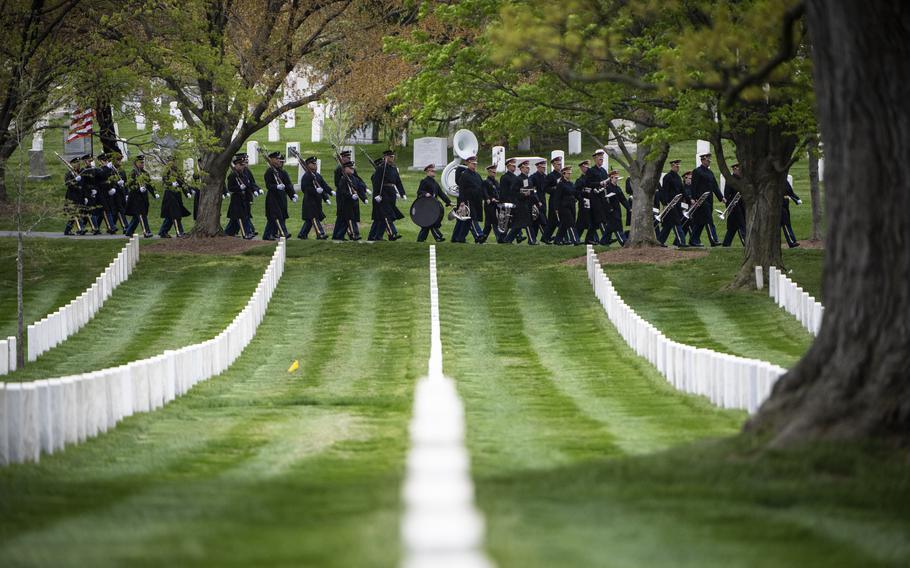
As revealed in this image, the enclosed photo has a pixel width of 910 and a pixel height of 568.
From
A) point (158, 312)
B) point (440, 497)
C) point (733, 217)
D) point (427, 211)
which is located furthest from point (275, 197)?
point (440, 497)

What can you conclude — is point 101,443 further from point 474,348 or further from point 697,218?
point 697,218

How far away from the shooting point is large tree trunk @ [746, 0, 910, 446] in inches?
368

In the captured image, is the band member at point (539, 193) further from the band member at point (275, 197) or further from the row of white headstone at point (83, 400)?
the row of white headstone at point (83, 400)

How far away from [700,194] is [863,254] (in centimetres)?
2675

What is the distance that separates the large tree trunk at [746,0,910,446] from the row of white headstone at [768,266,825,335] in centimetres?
1182

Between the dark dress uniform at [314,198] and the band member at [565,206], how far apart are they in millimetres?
5569

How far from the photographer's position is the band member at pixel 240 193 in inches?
1426

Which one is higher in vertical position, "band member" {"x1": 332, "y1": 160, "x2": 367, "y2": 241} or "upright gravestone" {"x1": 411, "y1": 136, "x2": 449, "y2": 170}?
"upright gravestone" {"x1": 411, "y1": 136, "x2": 449, "y2": 170}

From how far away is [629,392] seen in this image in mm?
16922

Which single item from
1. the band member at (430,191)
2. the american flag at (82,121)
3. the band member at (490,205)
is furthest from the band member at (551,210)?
the american flag at (82,121)

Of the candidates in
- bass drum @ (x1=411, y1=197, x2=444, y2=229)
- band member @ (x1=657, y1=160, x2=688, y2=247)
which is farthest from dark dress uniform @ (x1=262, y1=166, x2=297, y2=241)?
band member @ (x1=657, y1=160, x2=688, y2=247)

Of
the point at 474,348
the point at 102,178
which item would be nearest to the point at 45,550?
the point at 474,348

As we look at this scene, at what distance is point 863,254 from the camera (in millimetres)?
9531

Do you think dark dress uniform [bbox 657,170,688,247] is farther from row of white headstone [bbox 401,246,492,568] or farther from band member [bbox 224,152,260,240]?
row of white headstone [bbox 401,246,492,568]
